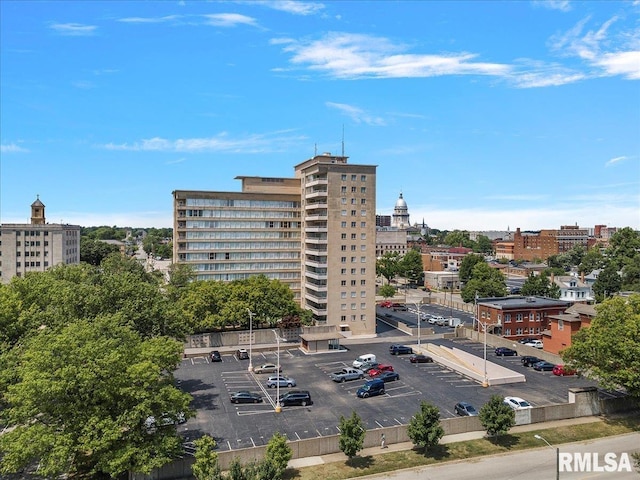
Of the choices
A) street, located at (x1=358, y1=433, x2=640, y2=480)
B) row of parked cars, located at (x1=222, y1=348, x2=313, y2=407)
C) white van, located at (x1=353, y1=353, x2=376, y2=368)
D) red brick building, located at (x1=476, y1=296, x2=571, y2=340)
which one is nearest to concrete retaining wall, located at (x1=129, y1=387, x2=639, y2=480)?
street, located at (x1=358, y1=433, x2=640, y2=480)

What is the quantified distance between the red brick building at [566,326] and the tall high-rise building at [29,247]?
13051cm

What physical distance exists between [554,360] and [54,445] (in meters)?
60.7

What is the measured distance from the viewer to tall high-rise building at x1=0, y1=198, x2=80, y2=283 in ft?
436

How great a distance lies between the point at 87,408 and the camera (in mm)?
32406

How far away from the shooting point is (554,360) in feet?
215

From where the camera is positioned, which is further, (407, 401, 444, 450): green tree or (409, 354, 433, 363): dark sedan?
(409, 354, 433, 363): dark sedan

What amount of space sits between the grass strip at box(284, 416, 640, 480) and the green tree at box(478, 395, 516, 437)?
145 centimetres

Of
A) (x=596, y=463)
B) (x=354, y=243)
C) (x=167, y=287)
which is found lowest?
(x=596, y=463)

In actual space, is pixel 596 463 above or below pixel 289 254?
below

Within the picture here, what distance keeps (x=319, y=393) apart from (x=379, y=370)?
10.6 m

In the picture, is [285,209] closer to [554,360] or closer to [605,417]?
[554,360]

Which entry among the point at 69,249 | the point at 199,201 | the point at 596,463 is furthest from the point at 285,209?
the point at 69,249

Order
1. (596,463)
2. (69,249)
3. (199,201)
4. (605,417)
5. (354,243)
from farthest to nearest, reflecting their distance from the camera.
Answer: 1. (69,249)
2. (199,201)
3. (354,243)
4. (605,417)
5. (596,463)

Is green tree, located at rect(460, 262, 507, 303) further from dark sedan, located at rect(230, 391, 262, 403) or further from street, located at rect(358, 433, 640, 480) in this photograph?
dark sedan, located at rect(230, 391, 262, 403)
